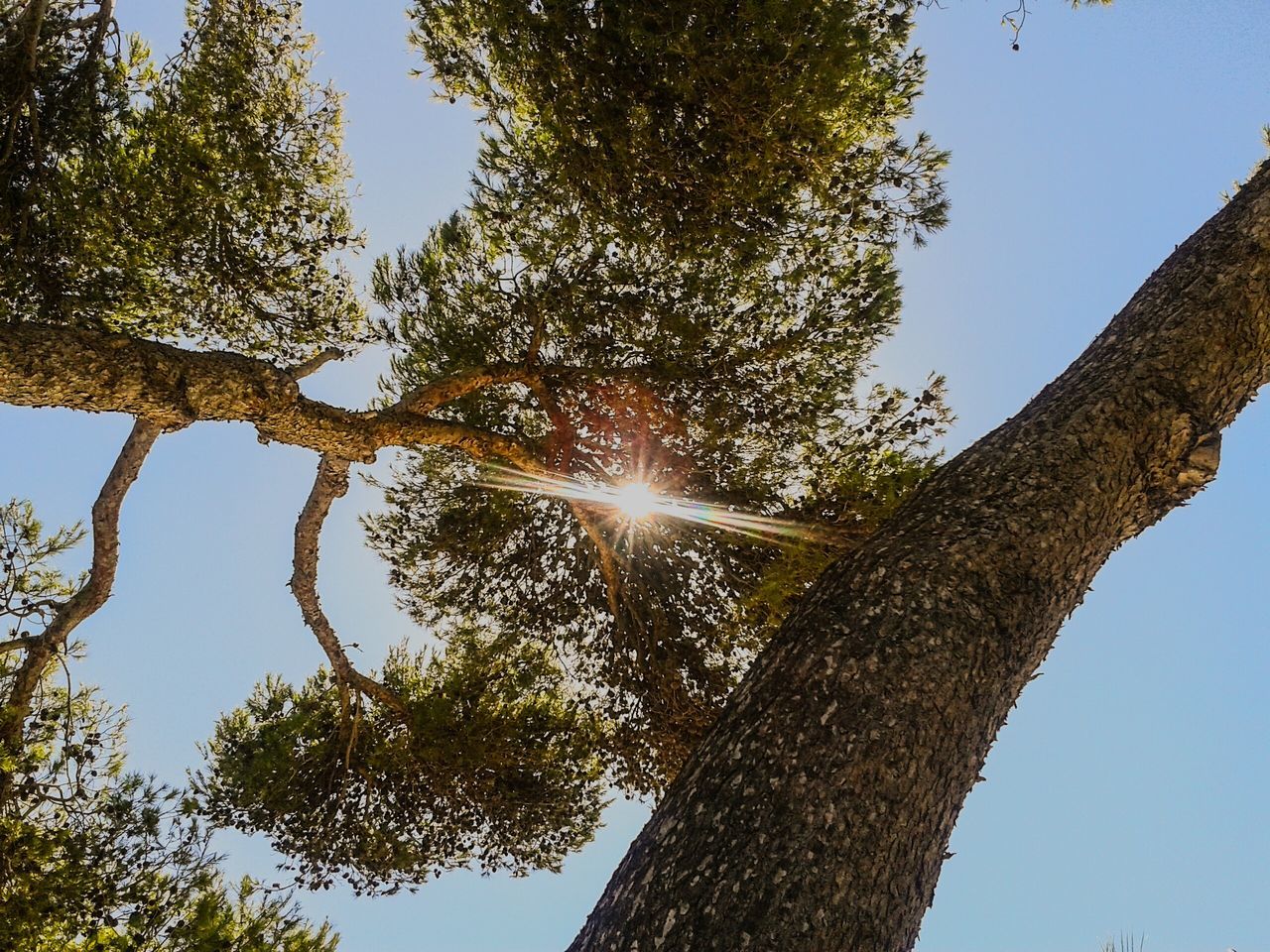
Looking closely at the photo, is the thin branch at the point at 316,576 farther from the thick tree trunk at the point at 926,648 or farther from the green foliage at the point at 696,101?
the thick tree trunk at the point at 926,648

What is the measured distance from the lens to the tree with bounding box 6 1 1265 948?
2068 millimetres

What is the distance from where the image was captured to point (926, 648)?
2521 millimetres

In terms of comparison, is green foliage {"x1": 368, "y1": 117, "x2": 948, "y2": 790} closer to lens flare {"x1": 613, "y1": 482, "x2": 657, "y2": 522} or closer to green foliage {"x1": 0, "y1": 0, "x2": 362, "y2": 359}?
lens flare {"x1": 613, "y1": 482, "x2": 657, "y2": 522}

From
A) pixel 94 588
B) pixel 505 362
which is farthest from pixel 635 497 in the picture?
pixel 94 588

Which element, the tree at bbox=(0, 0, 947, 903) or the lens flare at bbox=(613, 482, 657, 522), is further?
the lens flare at bbox=(613, 482, 657, 522)

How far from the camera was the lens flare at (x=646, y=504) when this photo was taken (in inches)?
226

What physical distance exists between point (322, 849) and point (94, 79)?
586cm

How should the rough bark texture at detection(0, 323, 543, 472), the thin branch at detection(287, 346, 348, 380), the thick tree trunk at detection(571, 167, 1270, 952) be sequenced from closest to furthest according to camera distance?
the thick tree trunk at detection(571, 167, 1270, 952) → the rough bark texture at detection(0, 323, 543, 472) → the thin branch at detection(287, 346, 348, 380)

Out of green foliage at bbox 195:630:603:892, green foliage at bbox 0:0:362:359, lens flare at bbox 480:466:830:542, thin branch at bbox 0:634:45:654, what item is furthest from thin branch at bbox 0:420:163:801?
lens flare at bbox 480:466:830:542

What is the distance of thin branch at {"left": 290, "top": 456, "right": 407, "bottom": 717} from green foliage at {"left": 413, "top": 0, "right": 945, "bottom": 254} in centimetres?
241

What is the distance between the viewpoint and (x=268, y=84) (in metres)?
5.22

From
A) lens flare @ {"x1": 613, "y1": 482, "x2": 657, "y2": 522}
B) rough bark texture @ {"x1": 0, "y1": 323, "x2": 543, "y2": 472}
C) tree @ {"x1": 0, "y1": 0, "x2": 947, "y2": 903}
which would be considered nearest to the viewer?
rough bark texture @ {"x1": 0, "y1": 323, "x2": 543, "y2": 472}

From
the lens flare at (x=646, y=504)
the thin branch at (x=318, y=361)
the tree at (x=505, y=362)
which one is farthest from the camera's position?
the lens flare at (x=646, y=504)

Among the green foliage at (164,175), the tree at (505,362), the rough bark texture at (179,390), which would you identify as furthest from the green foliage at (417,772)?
the green foliage at (164,175)
